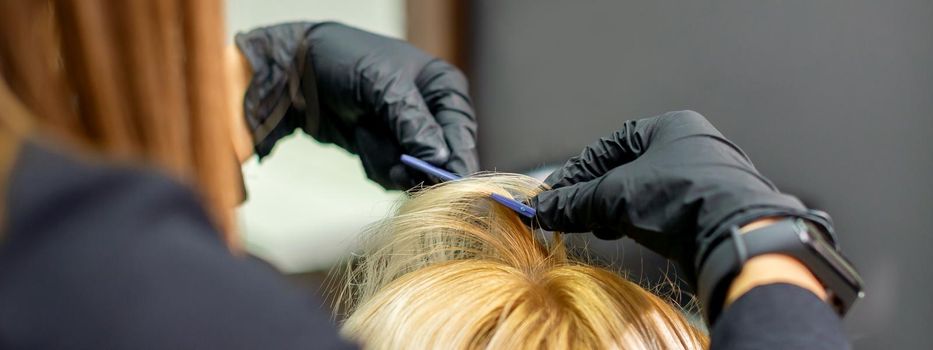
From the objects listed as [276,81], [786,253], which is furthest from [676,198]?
[276,81]

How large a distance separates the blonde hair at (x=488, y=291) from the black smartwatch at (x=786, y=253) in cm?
10

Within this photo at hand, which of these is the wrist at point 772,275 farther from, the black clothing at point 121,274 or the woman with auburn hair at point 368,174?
the black clothing at point 121,274

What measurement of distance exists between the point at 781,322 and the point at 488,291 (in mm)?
271

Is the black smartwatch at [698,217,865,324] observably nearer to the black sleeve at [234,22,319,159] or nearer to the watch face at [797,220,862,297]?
the watch face at [797,220,862,297]

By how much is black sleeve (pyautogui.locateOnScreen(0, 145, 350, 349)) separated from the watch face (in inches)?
16.0

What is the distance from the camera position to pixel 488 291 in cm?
66

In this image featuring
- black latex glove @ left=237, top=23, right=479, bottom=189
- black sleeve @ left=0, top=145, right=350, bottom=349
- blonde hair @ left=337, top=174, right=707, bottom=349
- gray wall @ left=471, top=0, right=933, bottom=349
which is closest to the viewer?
black sleeve @ left=0, top=145, right=350, bottom=349

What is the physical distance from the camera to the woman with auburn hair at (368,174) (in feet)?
0.87

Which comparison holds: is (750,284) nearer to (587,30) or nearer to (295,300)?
(295,300)

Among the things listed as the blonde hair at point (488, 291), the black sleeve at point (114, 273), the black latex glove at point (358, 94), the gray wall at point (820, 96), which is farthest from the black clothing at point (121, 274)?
the gray wall at point (820, 96)

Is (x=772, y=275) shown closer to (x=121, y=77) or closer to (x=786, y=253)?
(x=786, y=253)

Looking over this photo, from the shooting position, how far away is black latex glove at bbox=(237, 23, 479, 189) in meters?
1.00

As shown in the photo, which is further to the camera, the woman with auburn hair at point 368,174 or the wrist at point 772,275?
the wrist at point 772,275

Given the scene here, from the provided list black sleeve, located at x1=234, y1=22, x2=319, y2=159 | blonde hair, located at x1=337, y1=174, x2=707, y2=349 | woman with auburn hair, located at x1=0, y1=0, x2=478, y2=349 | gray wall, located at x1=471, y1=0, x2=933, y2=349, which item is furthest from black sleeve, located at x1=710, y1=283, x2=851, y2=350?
black sleeve, located at x1=234, y1=22, x2=319, y2=159
